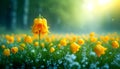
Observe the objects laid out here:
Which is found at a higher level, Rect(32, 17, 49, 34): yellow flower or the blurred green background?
the blurred green background

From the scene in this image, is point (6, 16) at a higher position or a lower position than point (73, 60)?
higher

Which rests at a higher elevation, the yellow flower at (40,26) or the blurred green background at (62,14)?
the blurred green background at (62,14)

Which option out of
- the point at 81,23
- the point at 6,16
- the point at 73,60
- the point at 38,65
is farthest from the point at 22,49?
the point at 6,16

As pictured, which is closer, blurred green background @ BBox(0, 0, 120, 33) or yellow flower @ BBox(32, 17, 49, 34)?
yellow flower @ BBox(32, 17, 49, 34)

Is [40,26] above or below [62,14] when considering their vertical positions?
below

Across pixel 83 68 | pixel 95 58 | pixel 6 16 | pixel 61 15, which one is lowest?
pixel 83 68

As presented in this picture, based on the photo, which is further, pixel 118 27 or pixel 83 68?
pixel 118 27

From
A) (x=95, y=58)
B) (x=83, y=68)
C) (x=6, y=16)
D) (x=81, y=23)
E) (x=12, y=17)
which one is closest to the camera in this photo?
(x=83, y=68)

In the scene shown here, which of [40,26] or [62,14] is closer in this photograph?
[40,26]

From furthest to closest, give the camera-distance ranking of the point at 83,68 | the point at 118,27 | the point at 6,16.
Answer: the point at 6,16, the point at 118,27, the point at 83,68

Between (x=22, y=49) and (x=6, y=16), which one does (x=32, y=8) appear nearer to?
(x=6, y=16)

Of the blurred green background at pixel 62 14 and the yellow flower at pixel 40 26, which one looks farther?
the blurred green background at pixel 62 14
